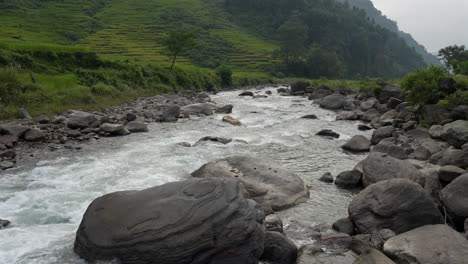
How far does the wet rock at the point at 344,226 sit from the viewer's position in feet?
32.1

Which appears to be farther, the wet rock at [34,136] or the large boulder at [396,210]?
the wet rock at [34,136]

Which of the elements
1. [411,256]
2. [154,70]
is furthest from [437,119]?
[154,70]

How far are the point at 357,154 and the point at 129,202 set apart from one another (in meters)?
13.4

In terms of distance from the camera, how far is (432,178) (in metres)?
11.7

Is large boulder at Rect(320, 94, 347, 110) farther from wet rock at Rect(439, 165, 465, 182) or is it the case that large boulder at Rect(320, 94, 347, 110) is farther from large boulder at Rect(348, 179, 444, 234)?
large boulder at Rect(348, 179, 444, 234)

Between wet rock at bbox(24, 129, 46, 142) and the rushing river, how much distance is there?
256 cm

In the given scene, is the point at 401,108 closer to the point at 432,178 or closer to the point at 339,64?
the point at 432,178

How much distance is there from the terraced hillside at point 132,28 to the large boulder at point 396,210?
45.4 meters

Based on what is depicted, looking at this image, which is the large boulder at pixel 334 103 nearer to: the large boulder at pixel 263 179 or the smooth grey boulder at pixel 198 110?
the smooth grey boulder at pixel 198 110

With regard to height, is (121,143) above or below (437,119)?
below

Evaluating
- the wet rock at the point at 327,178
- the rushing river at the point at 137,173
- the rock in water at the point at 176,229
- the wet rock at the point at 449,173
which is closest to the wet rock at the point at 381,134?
the rushing river at the point at 137,173

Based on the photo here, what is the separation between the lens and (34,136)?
1770cm

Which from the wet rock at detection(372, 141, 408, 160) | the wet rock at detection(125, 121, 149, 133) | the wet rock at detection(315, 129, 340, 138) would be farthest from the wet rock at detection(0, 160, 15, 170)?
the wet rock at detection(315, 129, 340, 138)

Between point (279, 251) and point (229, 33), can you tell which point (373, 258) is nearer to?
point (279, 251)
